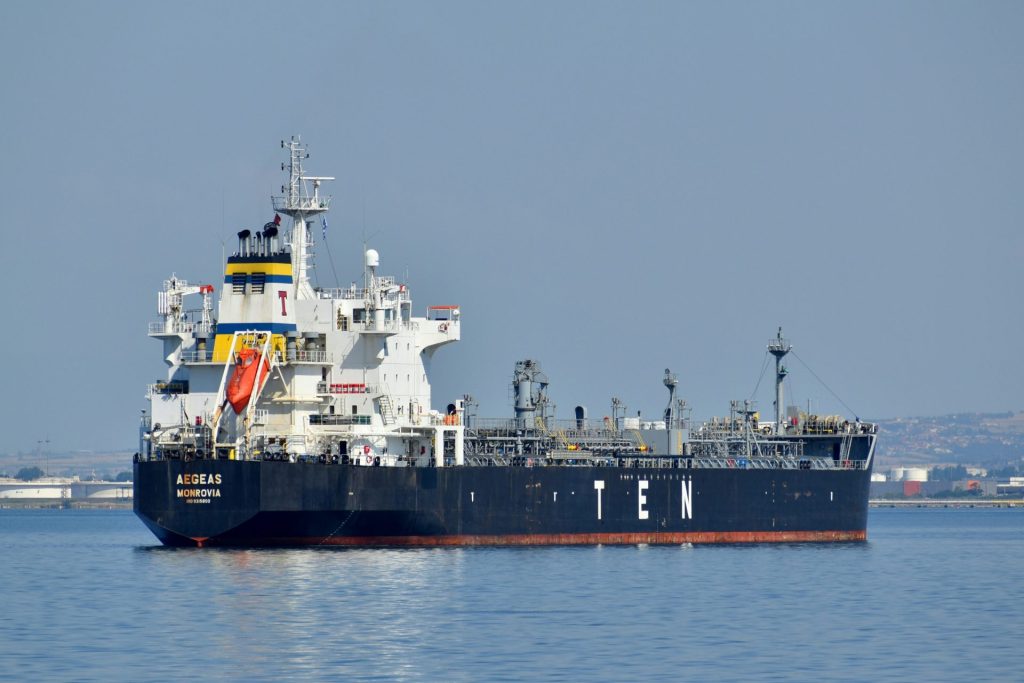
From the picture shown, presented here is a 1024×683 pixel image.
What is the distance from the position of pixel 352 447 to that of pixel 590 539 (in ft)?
36.3

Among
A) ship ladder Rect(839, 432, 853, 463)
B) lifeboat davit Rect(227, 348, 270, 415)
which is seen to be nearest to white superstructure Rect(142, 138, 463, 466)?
lifeboat davit Rect(227, 348, 270, 415)

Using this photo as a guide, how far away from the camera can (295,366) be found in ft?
200

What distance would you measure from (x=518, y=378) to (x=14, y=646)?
120 feet

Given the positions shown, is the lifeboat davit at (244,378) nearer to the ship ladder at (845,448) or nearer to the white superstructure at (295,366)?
→ the white superstructure at (295,366)

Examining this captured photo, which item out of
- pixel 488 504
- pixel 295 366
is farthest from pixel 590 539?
pixel 295 366

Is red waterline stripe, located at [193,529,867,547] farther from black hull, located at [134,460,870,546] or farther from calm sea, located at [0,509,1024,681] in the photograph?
calm sea, located at [0,509,1024,681]

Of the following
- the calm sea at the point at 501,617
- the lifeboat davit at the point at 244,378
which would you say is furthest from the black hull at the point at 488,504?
the lifeboat davit at the point at 244,378

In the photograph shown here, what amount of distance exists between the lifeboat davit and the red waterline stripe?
4495 mm

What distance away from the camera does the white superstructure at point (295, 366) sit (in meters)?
59.6

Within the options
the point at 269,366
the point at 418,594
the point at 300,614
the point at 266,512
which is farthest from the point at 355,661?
the point at 269,366

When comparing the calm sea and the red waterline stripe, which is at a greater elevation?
the red waterline stripe

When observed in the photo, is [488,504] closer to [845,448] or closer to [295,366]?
[295,366]

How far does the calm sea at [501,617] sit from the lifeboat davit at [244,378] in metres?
4.94

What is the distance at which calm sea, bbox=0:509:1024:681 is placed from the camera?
33.7 m
